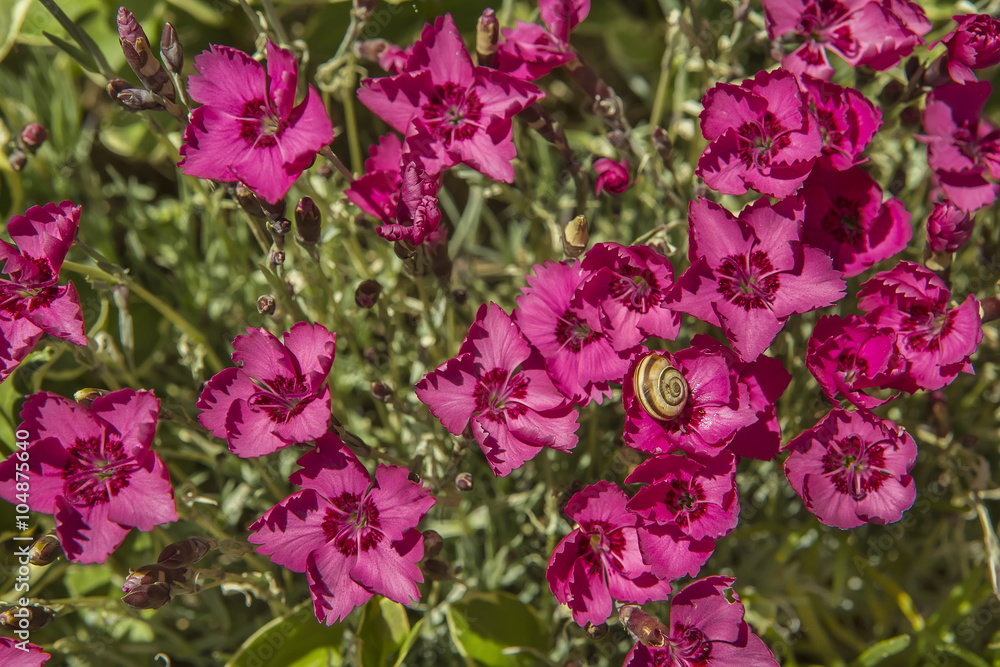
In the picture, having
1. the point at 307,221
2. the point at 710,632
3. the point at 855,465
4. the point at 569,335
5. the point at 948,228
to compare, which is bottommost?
the point at 710,632

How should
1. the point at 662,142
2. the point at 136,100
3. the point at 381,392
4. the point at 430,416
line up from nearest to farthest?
1. the point at 136,100
2. the point at 381,392
3. the point at 662,142
4. the point at 430,416

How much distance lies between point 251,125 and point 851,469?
1231mm

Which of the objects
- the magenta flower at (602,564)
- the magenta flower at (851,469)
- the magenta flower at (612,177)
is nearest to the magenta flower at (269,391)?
the magenta flower at (602,564)

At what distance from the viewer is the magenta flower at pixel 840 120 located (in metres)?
1.39

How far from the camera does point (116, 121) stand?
2.45 meters

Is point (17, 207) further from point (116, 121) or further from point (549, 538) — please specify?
point (549, 538)

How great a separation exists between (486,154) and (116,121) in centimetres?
164

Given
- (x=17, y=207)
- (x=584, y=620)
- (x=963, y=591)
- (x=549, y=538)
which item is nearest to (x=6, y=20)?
(x=17, y=207)

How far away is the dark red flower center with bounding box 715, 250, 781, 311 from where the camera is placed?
4.41 ft

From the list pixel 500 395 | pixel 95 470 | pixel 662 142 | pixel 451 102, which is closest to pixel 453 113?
pixel 451 102

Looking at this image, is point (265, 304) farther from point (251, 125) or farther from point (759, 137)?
point (759, 137)

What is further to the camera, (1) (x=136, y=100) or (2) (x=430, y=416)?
(2) (x=430, y=416)

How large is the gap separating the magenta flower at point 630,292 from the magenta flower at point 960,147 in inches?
26.1

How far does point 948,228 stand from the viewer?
4.53ft
